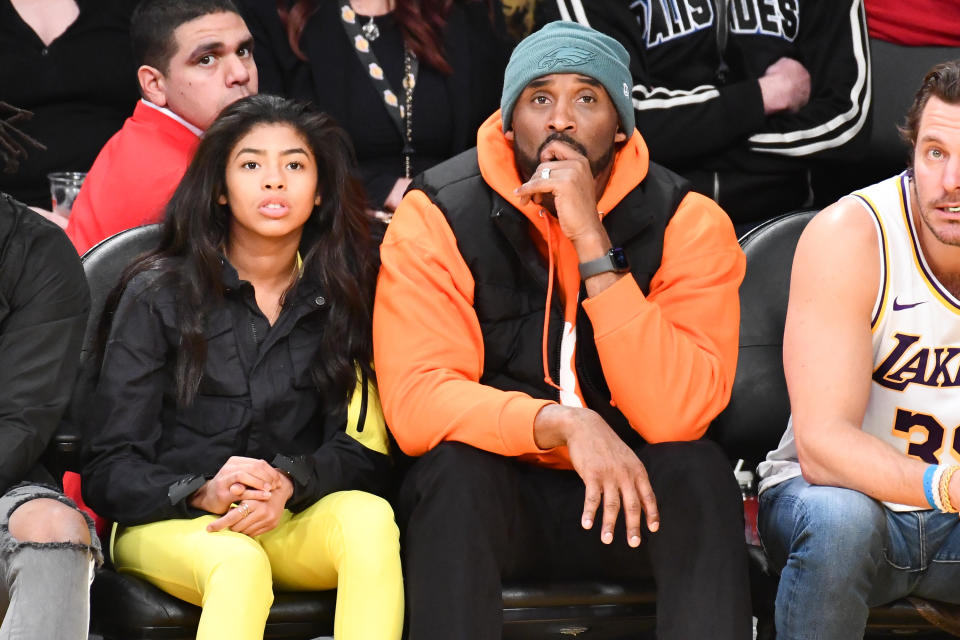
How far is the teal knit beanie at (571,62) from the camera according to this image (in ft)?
9.86

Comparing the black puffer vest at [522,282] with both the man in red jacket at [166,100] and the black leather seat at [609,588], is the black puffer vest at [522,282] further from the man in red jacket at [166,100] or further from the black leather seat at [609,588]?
the man in red jacket at [166,100]

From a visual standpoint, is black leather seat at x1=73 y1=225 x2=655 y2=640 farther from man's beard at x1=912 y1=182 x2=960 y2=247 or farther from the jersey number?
man's beard at x1=912 y1=182 x2=960 y2=247

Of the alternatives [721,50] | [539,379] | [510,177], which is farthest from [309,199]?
[721,50]

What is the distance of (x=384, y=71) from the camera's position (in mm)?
4039

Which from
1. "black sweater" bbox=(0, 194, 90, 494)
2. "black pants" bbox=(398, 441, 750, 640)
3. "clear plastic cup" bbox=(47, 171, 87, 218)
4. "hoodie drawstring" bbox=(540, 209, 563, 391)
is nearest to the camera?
"black pants" bbox=(398, 441, 750, 640)

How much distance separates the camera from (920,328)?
9.41 ft

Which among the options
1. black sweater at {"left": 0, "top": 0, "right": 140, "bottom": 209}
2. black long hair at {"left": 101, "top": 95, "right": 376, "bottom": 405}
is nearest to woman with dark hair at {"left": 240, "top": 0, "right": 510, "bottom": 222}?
black sweater at {"left": 0, "top": 0, "right": 140, "bottom": 209}

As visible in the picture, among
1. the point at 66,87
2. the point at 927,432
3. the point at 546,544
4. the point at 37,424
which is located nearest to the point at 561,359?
the point at 546,544

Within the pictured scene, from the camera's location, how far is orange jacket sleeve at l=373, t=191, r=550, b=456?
2768mm

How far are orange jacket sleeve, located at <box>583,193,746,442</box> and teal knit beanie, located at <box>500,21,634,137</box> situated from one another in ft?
0.88

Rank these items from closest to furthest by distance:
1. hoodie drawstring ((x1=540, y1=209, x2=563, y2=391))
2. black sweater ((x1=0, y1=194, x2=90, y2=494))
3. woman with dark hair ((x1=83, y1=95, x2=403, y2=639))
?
1. woman with dark hair ((x1=83, y1=95, x2=403, y2=639))
2. black sweater ((x1=0, y1=194, x2=90, y2=494))
3. hoodie drawstring ((x1=540, y1=209, x2=563, y2=391))

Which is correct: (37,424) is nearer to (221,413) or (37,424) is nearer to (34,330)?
(34,330)

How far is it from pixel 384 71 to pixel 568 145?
1.18 m

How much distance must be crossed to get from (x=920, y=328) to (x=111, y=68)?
248 centimetres
